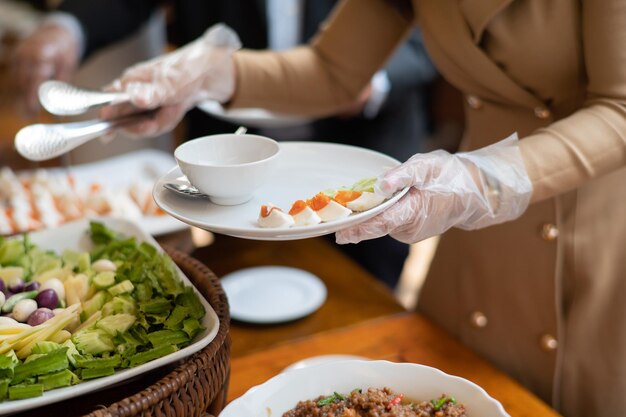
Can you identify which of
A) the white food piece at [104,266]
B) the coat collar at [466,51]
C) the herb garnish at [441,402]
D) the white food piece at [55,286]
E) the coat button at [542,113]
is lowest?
the white food piece at [104,266]

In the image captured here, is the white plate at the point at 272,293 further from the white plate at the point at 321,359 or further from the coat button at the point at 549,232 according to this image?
the coat button at the point at 549,232

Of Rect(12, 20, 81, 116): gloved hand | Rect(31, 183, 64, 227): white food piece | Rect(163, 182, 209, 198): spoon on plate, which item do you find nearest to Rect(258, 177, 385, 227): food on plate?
Rect(163, 182, 209, 198): spoon on plate

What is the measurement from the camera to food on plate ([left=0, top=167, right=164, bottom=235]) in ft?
5.60

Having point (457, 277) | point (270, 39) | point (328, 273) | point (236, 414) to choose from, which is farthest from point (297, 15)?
point (236, 414)

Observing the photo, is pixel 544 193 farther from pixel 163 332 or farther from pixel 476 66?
pixel 163 332

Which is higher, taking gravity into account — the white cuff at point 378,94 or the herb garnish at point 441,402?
the herb garnish at point 441,402

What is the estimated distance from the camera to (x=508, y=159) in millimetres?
959

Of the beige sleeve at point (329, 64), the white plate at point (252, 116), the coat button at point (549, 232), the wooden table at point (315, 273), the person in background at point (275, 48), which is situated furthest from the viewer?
the person in background at point (275, 48)

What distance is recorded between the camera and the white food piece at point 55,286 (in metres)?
1.03

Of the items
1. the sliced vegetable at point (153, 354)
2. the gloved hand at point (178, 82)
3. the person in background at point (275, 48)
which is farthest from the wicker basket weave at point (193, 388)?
the person in background at point (275, 48)

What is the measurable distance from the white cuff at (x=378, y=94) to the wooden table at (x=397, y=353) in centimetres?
104

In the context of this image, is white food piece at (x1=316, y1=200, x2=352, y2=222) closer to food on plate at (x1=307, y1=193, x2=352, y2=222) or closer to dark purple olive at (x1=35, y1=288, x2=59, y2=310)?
food on plate at (x1=307, y1=193, x2=352, y2=222)

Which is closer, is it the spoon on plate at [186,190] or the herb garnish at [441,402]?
Result: the herb garnish at [441,402]

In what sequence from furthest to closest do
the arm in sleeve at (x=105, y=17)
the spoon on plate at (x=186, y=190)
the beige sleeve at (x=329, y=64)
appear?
the arm in sleeve at (x=105, y=17) → the beige sleeve at (x=329, y=64) → the spoon on plate at (x=186, y=190)
